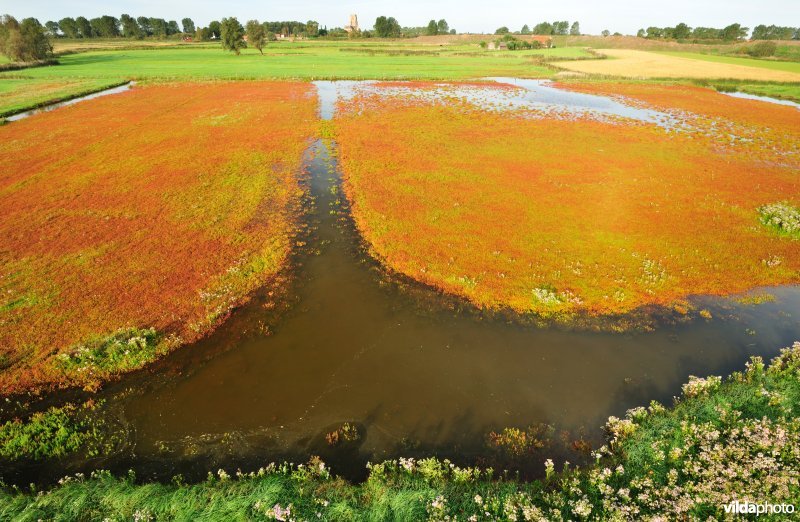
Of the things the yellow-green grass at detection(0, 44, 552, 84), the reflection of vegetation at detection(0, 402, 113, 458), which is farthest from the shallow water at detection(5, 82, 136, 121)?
the reflection of vegetation at detection(0, 402, 113, 458)

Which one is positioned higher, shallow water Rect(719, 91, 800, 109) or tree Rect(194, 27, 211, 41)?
tree Rect(194, 27, 211, 41)

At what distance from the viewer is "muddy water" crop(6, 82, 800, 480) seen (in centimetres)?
970

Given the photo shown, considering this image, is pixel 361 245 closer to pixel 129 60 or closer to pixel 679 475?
pixel 679 475

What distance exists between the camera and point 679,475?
27.6 feet

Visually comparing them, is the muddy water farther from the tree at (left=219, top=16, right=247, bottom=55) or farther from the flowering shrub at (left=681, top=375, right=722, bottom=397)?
the tree at (left=219, top=16, right=247, bottom=55)

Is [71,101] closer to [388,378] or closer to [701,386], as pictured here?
[388,378]

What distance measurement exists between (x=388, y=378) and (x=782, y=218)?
24.2 metres

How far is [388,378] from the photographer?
11.7 m

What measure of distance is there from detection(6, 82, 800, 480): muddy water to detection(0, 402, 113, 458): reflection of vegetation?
1.46 feet

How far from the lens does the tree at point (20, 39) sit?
8569 cm

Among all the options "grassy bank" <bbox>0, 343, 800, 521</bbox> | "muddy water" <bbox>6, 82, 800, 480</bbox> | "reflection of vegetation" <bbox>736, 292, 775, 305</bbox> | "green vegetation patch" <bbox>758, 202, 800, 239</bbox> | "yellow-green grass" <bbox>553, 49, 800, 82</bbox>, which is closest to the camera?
"grassy bank" <bbox>0, 343, 800, 521</bbox>

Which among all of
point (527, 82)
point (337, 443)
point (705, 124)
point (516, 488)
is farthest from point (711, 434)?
point (527, 82)

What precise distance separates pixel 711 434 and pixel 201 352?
1482 centimetres

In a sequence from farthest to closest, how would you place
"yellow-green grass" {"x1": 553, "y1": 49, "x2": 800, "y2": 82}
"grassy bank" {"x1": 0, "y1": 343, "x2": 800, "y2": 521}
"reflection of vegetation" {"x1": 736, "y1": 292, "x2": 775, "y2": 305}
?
"yellow-green grass" {"x1": 553, "y1": 49, "x2": 800, "y2": 82}, "reflection of vegetation" {"x1": 736, "y1": 292, "x2": 775, "y2": 305}, "grassy bank" {"x1": 0, "y1": 343, "x2": 800, "y2": 521}
